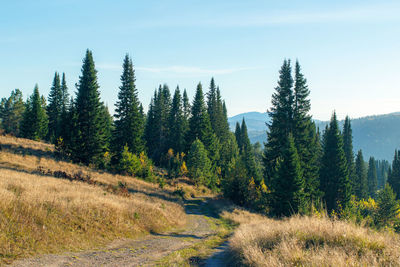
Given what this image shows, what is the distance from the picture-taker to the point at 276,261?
6664 mm

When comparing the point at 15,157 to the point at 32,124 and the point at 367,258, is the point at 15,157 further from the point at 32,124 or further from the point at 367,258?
the point at 32,124

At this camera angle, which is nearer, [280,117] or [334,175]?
[280,117]

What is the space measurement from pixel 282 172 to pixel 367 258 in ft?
78.7

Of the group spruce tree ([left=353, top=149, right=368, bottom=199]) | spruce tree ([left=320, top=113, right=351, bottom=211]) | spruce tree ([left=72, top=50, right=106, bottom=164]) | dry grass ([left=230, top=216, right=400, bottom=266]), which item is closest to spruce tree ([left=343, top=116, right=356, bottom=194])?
spruce tree ([left=353, top=149, right=368, bottom=199])

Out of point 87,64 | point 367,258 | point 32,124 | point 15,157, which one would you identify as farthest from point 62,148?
point 367,258

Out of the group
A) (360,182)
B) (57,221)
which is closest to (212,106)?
(360,182)

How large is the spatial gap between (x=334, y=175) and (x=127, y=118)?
3861cm

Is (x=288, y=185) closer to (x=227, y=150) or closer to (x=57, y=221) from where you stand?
(x=57, y=221)

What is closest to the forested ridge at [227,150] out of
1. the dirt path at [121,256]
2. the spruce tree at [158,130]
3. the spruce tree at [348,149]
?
the spruce tree at [158,130]

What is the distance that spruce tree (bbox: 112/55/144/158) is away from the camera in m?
44.5

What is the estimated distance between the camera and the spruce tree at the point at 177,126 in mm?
66312

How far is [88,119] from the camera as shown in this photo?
3972 centimetres

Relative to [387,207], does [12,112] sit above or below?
above

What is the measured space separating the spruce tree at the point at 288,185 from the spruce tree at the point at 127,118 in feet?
82.3
